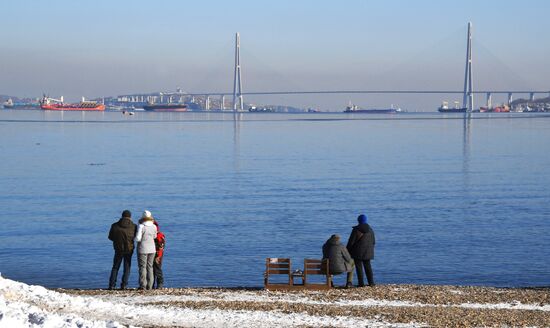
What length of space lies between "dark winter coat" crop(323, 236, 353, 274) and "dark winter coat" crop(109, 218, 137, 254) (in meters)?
2.87

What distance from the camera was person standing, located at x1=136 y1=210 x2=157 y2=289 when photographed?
44.8 ft

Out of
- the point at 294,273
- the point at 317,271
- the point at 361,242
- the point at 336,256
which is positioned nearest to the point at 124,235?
the point at 294,273

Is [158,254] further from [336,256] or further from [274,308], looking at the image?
[274,308]

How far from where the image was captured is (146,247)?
13.8 metres

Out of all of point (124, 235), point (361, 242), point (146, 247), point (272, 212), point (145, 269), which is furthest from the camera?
point (272, 212)

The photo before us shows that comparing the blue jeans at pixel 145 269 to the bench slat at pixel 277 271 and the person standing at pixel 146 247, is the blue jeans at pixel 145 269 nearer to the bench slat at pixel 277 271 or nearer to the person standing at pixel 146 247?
the person standing at pixel 146 247

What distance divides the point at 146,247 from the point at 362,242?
3171mm

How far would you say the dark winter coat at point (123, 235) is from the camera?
550 inches

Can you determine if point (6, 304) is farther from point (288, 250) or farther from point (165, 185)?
point (165, 185)

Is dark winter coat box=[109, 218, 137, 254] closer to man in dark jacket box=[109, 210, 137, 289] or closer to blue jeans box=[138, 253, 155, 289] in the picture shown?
man in dark jacket box=[109, 210, 137, 289]

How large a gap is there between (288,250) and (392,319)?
9540mm

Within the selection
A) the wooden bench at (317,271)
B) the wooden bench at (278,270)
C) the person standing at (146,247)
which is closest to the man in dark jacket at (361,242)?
the wooden bench at (317,271)

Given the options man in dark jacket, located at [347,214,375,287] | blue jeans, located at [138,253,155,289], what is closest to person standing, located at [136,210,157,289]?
blue jeans, located at [138,253,155,289]

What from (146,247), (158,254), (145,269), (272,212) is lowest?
(272,212)
